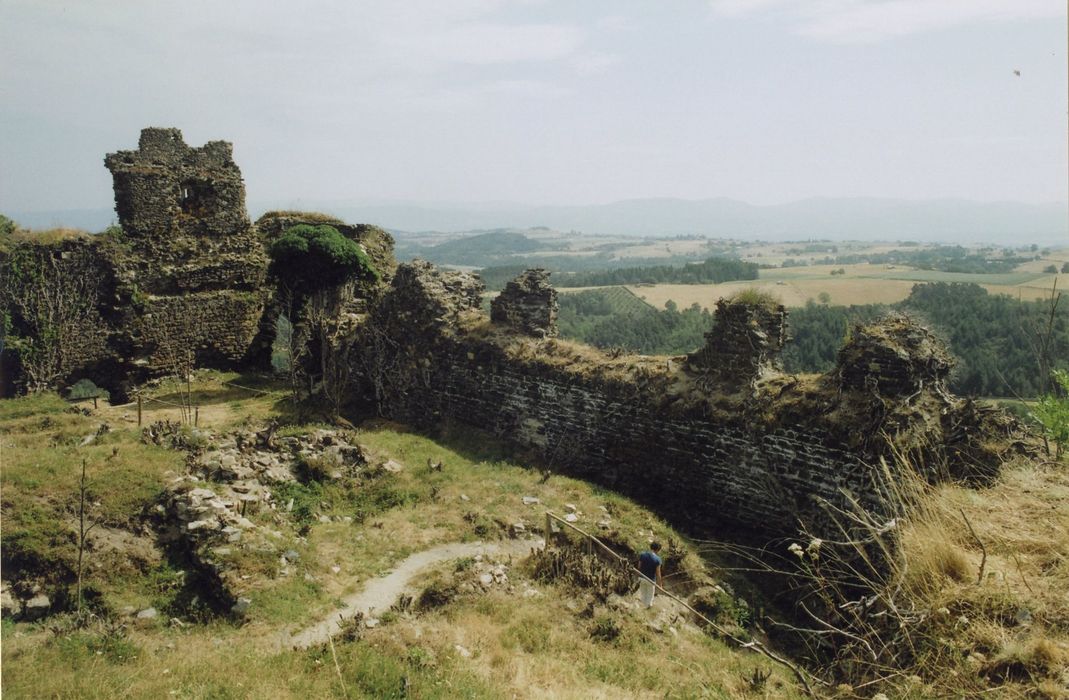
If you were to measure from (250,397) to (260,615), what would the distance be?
10.5 meters

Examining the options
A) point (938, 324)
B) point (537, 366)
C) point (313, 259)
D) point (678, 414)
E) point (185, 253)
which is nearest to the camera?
point (678, 414)

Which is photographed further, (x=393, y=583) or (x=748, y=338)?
(x=748, y=338)

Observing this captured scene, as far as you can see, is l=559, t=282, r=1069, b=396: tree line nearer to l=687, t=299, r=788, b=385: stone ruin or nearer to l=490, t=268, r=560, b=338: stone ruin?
l=490, t=268, r=560, b=338: stone ruin

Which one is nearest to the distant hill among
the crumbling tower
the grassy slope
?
the crumbling tower

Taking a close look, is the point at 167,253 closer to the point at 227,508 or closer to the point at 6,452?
the point at 6,452

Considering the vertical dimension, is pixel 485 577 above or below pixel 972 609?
below

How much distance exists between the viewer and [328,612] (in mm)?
7824

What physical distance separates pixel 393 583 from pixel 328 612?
103 centimetres

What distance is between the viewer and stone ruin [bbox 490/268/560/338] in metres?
13.8

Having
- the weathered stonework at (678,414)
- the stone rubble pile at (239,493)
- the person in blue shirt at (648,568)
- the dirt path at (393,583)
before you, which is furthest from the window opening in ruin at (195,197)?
the person in blue shirt at (648,568)

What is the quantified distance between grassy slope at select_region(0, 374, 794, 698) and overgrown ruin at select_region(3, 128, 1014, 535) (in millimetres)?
1322

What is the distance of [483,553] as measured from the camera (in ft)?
30.6

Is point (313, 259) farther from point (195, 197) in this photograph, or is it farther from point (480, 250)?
point (480, 250)

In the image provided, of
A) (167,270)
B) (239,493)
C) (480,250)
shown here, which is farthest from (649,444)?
(480,250)
